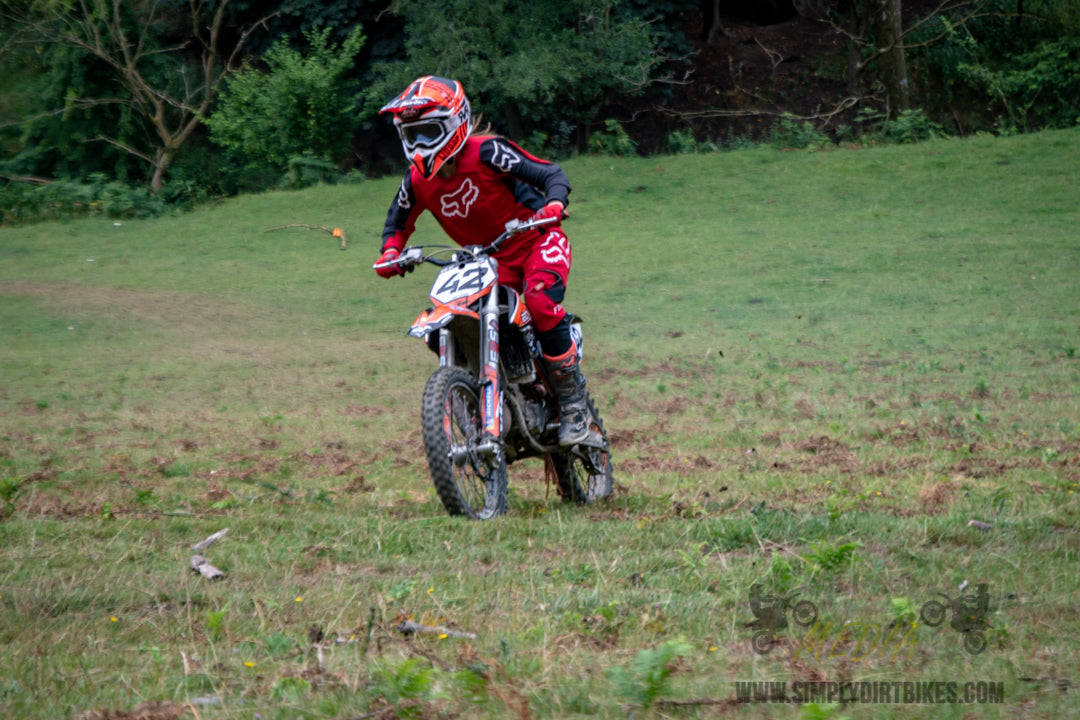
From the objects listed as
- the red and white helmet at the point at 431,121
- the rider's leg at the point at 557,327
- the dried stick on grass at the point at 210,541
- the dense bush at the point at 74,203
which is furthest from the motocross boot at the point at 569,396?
the dense bush at the point at 74,203

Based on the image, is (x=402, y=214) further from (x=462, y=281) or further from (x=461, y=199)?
(x=462, y=281)

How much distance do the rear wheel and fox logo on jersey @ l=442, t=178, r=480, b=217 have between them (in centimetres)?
142

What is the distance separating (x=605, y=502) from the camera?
6270 millimetres

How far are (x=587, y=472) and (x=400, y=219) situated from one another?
6.28 ft

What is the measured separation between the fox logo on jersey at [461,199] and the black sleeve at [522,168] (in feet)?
0.51

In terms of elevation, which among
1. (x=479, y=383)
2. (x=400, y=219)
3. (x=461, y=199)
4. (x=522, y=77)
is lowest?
(x=479, y=383)

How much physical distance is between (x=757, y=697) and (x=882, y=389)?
27.3 ft

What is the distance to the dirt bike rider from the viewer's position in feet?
18.7

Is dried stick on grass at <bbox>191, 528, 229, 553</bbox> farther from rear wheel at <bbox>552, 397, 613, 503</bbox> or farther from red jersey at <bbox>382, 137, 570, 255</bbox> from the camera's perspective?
rear wheel at <bbox>552, 397, 613, 503</bbox>

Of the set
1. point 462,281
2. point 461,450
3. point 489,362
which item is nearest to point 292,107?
point 462,281

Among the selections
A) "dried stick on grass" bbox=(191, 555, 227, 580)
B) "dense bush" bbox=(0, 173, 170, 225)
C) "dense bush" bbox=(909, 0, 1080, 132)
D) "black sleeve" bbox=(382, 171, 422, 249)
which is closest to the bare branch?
"dense bush" bbox=(0, 173, 170, 225)

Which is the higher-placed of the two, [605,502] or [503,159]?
[503,159]

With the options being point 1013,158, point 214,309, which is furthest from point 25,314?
point 1013,158

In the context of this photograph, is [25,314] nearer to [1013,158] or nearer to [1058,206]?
[1058,206]
